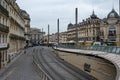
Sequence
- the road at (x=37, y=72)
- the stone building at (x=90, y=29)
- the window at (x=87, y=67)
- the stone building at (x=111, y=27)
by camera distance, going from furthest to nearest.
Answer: the stone building at (x=90, y=29) < the stone building at (x=111, y=27) < the window at (x=87, y=67) < the road at (x=37, y=72)

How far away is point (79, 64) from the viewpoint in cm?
4306

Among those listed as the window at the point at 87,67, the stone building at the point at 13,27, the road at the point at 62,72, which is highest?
the stone building at the point at 13,27

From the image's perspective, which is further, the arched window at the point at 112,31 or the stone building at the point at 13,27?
the arched window at the point at 112,31

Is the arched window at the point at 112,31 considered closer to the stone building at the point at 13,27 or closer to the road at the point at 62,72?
the stone building at the point at 13,27

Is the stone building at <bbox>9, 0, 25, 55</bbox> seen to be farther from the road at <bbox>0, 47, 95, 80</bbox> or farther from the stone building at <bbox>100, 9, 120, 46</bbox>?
the stone building at <bbox>100, 9, 120, 46</bbox>

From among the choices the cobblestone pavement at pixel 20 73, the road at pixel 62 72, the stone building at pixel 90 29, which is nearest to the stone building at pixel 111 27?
the stone building at pixel 90 29

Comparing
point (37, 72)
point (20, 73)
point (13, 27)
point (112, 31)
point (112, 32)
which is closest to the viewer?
point (20, 73)

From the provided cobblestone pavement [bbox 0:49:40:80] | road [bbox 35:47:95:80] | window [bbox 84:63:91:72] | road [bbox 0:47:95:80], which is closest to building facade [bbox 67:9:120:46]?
road [bbox 35:47:95:80]

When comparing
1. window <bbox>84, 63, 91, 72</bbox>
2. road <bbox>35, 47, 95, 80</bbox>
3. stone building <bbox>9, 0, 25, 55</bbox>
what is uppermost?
stone building <bbox>9, 0, 25, 55</bbox>

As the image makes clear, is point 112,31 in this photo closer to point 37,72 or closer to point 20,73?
point 37,72

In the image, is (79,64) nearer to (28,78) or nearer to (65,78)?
(65,78)

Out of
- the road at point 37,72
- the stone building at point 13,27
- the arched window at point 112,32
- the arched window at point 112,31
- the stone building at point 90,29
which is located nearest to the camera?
the road at point 37,72

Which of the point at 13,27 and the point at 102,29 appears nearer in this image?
the point at 13,27

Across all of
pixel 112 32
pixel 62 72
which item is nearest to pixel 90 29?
pixel 112 32
